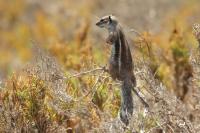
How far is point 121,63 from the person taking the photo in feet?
26.3

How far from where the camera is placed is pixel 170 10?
26.6m

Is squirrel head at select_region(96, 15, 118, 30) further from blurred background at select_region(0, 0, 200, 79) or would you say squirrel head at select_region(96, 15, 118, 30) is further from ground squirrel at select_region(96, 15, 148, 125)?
blurred background at select_region(0, 0, 200, 79)

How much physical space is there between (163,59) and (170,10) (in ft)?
49.3

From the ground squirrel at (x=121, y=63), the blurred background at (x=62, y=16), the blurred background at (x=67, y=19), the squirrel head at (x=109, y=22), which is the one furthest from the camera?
the blurred background at (x=62, y=16)

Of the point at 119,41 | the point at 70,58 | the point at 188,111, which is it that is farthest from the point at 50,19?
the point at 119,41

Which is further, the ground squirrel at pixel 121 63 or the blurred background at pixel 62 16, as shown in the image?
the blurred background at pixel 62 16

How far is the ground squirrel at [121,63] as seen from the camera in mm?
7906

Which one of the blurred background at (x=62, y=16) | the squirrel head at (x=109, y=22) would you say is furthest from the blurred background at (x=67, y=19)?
the squirrel head at (x=109, y=22)

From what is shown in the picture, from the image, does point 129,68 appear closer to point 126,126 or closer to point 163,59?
point 126,126

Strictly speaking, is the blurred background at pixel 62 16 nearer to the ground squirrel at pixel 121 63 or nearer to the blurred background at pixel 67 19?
the blurred background at pixel 67 19

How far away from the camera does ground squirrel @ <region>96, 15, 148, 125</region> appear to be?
7.91 metres

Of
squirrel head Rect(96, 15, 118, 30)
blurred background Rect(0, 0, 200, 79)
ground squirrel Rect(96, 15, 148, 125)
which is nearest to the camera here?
ground squirrel Rect(96, 15, 148, 125)

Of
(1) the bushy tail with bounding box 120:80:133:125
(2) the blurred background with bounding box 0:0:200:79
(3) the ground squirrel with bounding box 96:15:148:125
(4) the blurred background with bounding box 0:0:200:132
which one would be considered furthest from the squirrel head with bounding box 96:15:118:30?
(2) the blurred background with bounding box 0:0:200:79

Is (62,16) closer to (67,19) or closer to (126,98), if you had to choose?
(67,19)
